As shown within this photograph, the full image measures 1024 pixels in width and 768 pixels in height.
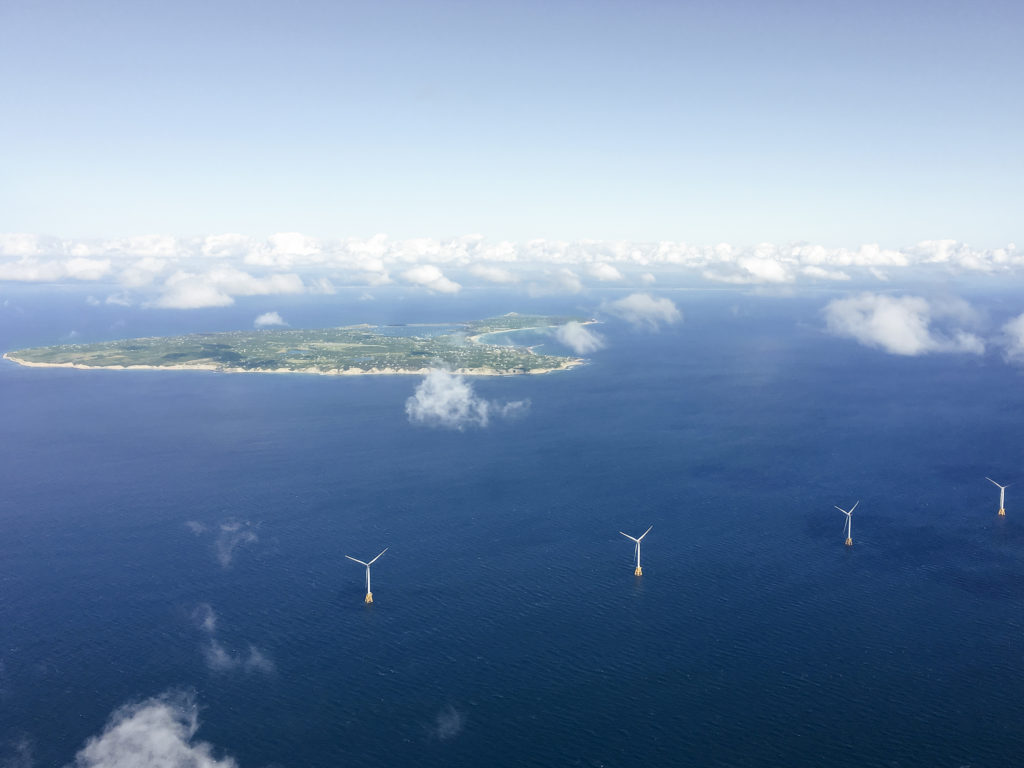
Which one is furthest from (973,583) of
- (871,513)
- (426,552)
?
(426,552)

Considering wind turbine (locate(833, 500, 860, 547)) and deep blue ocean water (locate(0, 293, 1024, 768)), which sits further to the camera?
wind turbine (locate(833, 500, 860, 547))

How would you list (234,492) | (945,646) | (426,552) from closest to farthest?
(945,646), (426,552), (234,492)

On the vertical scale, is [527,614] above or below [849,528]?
below

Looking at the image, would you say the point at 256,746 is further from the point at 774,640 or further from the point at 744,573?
the point at 744,573

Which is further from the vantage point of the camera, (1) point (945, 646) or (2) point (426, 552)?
(2) point (426, 552)

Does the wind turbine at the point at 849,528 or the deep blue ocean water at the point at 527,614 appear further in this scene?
the wind turbine at the point at 849,528

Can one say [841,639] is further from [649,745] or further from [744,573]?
[649,745]

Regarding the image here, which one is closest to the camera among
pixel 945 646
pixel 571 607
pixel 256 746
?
pixel 256 746

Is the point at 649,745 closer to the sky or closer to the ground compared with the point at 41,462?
closer to the ground

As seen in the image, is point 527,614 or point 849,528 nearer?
point 527,614
